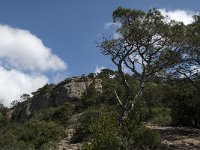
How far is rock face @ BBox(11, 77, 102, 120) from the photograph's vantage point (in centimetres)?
6519

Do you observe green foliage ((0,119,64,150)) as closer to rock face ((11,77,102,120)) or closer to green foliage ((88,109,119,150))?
green foliage ((88,109,119,150))

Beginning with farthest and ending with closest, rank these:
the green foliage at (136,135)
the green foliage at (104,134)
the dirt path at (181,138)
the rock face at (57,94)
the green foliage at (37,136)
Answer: the rock face at (57,94), the green foliage at (37,136), the dirt path at (181,138), the green foliage at (136,135), the green foliage at (104,134)

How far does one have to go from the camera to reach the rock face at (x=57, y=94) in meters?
65.2

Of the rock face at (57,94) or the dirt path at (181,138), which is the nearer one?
the dirt path at (181,138)

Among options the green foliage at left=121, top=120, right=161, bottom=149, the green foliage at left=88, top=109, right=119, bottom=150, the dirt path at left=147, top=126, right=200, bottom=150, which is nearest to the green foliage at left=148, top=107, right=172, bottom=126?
the dirt path at left=147, top=126, right=200, bottom=150

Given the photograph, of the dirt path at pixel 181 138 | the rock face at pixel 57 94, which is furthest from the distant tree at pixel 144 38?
the rock face at pixel 57 94

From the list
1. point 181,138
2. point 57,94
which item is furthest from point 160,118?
point 57,94

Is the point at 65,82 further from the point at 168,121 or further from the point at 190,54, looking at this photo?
the point at 190,54

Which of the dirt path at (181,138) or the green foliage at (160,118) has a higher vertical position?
the green foliage at (160,118)

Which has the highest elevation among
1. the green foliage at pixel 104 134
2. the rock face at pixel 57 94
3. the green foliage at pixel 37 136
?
the rock face at pixel 57 94

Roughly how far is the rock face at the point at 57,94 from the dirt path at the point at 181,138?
30961 mm

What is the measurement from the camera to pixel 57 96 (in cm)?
6906

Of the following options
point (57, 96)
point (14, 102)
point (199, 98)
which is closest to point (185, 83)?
point (199, 98)

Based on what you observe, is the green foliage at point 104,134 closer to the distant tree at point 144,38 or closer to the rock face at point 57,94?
the distant tree at point 144,38
